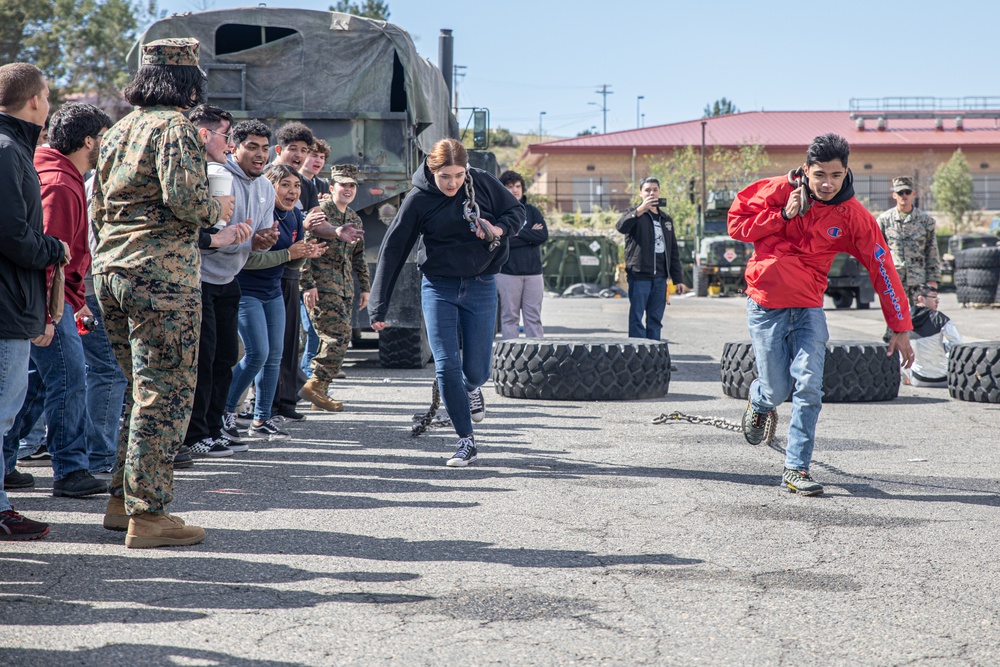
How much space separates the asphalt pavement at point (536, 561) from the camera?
3.44 m

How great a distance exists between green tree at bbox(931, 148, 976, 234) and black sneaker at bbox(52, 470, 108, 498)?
65349 mm

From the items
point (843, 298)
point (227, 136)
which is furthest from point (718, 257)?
point (227, 136)

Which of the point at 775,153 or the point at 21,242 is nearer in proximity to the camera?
the point at 21,242

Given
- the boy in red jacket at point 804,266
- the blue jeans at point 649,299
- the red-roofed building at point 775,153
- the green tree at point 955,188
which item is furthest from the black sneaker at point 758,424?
→ the green tree at point 955,188

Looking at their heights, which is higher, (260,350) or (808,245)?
(808,245)

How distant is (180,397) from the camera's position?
15.1ft

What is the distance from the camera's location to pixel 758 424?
A: 6.57 metres

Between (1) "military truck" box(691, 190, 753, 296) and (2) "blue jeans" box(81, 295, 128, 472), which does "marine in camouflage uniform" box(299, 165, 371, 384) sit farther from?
(1) "military truck" box(691, 190, 753, 296)

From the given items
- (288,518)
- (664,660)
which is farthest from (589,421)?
(664,660)

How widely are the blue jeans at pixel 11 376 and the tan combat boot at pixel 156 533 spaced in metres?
0.64

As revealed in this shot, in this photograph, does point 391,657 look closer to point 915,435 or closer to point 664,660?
point 664,660

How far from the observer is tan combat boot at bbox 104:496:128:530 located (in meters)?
4.88

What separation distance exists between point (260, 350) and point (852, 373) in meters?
4.90

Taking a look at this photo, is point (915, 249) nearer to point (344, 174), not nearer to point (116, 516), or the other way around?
point (344, 174)
